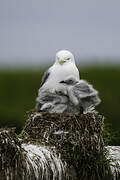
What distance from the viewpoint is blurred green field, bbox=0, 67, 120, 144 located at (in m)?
9.69

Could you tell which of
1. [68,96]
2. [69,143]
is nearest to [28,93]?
[68,96]

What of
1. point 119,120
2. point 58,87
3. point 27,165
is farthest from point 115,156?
point 119,120

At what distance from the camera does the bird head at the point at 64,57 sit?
22.4 feet

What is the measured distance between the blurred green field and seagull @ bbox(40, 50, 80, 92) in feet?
9.41

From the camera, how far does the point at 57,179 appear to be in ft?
19.5

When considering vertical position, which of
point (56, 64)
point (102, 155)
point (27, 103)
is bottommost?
point (102, 155)

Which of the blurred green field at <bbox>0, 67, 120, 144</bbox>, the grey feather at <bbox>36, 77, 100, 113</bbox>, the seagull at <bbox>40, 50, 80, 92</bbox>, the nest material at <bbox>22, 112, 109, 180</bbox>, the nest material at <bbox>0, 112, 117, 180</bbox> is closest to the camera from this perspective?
the nest material at <bbox>0, 112, 117, 180</bbox>

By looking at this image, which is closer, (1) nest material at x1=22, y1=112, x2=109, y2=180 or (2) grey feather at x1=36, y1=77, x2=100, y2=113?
(1) nest material at x1=22, y1=112, x2=109, y2=180

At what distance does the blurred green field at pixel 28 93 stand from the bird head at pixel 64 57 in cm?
288

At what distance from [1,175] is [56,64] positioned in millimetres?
1849

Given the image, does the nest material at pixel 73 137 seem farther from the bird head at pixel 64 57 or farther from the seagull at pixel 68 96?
the bird head at pixel 64 57

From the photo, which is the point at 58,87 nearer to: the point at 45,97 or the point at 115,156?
the point at 45,97

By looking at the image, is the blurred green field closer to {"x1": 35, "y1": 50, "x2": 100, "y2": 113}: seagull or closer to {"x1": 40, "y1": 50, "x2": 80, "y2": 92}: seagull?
{"x1": 40, "y1": 50, "x2": 80, "y2": 92}: seagull

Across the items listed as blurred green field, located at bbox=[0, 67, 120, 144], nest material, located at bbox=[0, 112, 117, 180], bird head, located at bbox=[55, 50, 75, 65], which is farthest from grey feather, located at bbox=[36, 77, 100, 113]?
blurred green field, located at bbox=[0, 67, 120, 144]
